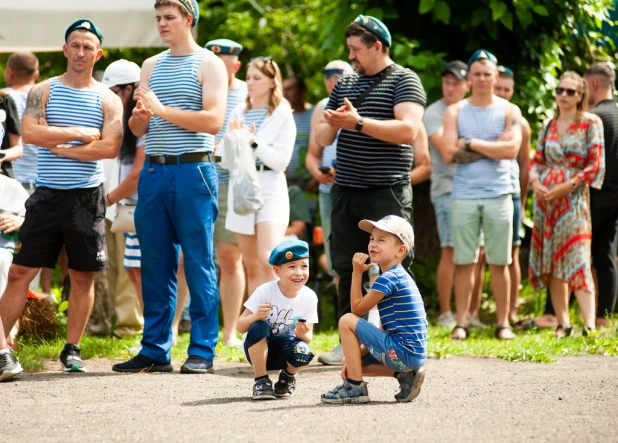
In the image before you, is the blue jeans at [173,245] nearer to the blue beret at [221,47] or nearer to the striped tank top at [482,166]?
the blue beret at [221,47]

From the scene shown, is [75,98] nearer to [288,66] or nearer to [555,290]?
[555,290]

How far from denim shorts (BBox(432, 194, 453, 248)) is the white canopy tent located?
3.06m

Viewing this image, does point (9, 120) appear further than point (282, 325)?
Yes

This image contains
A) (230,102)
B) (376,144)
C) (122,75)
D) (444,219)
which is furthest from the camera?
(444,219)

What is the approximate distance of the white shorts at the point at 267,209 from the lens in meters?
7.89

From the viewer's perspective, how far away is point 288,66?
17.2 m

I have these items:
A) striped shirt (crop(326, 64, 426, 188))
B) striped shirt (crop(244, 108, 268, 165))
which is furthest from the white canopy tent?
striped shirt (crop(326, 64, 426, 188))

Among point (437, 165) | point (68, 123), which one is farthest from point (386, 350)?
point (437, 165)

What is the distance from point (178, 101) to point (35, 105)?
0.99 m

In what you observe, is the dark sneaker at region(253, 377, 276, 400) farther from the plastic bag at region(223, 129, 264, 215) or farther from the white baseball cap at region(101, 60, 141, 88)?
the white baseball cap at region(101, 60, 141, 88)

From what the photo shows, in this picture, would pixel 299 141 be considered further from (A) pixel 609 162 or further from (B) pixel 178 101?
(B) pixel 178 101

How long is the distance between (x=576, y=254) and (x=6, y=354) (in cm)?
494

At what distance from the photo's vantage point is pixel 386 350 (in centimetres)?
573

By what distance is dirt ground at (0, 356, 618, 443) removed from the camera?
4.83 metres
